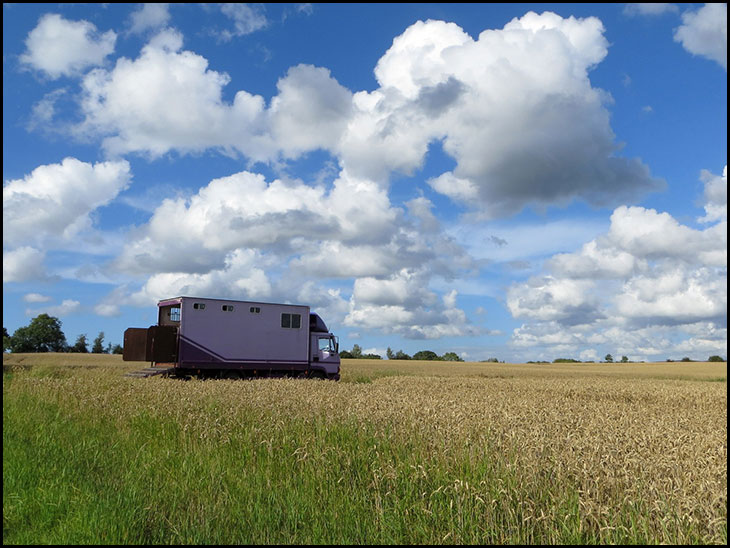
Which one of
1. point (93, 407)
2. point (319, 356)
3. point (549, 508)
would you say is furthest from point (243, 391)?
point (319, 356)

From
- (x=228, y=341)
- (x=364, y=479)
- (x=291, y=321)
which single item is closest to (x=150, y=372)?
(x=228, y=341)

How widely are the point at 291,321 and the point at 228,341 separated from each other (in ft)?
12.1

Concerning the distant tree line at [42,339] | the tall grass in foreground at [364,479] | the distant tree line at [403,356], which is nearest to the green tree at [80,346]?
the distant tree line at [42,339]

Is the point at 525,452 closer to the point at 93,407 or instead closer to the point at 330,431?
the point at 330,431

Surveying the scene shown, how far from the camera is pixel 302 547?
17.6ft

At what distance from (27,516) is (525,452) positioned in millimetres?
6051

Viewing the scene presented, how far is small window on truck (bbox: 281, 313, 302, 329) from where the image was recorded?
30.7 metres

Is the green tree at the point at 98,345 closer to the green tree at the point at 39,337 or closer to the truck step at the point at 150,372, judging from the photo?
the green tree at the point at 39,337

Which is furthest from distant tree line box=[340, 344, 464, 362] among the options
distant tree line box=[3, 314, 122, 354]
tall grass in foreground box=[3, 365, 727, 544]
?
tall grass in foreground box=[3, 365, 727, 544]

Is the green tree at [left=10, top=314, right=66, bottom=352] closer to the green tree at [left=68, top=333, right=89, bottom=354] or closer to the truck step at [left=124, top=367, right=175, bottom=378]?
the green tree at [left=68, top=333, right=89, bottom=354]

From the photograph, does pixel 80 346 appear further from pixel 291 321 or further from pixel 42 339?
pixel 291 321

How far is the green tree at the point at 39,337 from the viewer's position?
106 m

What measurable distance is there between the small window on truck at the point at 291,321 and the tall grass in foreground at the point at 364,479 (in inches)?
767

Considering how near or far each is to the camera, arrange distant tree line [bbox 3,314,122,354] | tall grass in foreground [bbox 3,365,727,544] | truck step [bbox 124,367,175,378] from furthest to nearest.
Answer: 1. distant tree line [bbox 3,314,122,354]
2. truck step [bbox 124,367,175,378]
3. tall grass in foreground [bbox 3,365,727,544]
